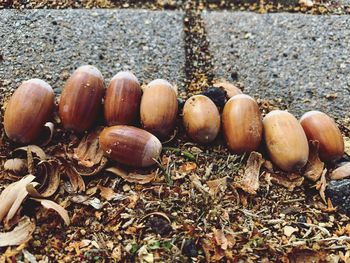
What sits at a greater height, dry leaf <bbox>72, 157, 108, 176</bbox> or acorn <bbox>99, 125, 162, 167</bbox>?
acorn <bbox>99, 125, 162, 167</bbox>

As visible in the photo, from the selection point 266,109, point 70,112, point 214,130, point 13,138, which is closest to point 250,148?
point 214,130

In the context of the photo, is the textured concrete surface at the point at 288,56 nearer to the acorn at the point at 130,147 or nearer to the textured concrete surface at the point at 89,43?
the textured concrete surface at the point at 89,43

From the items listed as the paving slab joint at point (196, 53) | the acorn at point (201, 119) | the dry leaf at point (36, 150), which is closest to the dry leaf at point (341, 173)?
the acorn at point (201, 119)

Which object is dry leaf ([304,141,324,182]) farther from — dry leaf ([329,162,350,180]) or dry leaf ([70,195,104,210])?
dry leaf ([70,195,104,210])

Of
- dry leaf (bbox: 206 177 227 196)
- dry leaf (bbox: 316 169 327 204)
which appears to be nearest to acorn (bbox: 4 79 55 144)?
dry leaf (bbox: 206 177 227 196)

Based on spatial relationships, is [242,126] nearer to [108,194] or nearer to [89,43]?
[108,194]

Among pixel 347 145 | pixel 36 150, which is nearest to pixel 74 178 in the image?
pixel 36 150

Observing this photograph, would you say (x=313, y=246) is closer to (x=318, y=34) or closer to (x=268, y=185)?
(x=268, y=185)
